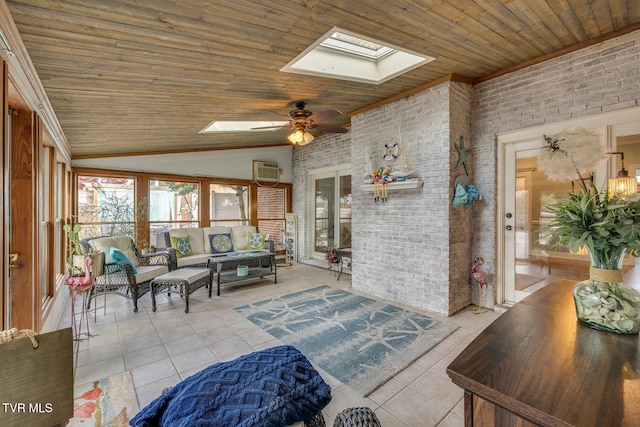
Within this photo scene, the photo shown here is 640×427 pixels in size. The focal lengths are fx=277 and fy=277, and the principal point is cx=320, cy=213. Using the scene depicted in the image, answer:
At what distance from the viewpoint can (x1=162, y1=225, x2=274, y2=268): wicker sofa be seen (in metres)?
5.02

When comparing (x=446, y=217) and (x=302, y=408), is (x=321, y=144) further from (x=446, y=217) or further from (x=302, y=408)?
(x=302, y=408)

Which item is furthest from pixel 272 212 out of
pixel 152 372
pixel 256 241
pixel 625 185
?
pixel 625 185

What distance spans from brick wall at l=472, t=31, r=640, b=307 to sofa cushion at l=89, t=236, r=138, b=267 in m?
5.06

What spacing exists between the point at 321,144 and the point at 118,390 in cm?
560

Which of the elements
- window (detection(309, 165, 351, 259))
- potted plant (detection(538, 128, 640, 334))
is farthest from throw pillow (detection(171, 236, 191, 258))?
potted plant (detection(538, 128, 640, 334))

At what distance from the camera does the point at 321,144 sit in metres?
6.58

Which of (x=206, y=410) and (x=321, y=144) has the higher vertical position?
(x=321, y=144)

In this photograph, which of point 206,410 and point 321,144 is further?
point 321,144

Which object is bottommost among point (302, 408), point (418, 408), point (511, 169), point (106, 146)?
point (418, 408)

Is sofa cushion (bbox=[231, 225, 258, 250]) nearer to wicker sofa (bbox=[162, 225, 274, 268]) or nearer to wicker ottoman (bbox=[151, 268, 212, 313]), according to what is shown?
wicker sofa (bbox=[162, 225, 274, 268])

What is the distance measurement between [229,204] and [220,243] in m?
1.38

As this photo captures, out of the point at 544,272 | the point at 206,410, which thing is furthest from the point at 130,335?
the point at 544,272

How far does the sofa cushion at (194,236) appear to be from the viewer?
5363 millimetres

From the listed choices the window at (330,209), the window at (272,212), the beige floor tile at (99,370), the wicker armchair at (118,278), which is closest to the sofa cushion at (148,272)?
the wicker armchair at (118,278)
